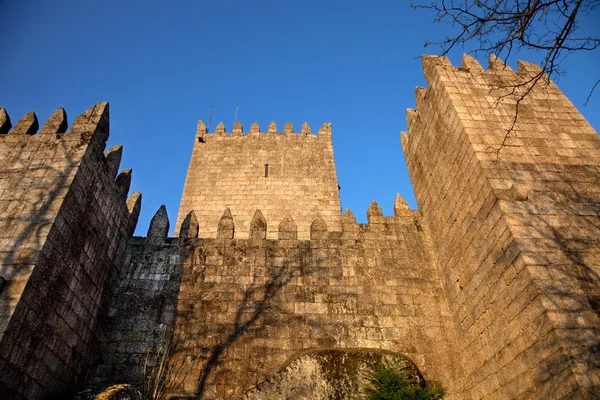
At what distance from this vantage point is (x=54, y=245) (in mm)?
5762

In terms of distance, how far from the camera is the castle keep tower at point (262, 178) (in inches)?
571

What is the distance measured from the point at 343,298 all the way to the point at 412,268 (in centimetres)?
165

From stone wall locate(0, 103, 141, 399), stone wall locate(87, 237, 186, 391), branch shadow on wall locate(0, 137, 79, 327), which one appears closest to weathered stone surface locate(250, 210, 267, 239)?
stone wall locate(87, 237, 186, 391)

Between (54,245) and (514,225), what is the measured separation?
6.77m

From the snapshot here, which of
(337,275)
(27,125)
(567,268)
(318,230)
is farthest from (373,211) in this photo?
(27,125)

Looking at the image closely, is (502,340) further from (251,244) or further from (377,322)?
(251,244)

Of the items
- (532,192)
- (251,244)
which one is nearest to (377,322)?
(251,244)

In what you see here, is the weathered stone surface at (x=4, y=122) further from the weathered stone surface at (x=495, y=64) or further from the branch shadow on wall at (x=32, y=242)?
the weathered stone surface at (x=495, y=64)

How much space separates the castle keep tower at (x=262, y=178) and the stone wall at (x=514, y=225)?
6437 millimetres

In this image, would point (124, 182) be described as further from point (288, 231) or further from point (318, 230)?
point (318, 230)

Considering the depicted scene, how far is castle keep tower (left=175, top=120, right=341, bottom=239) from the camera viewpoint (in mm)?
14500

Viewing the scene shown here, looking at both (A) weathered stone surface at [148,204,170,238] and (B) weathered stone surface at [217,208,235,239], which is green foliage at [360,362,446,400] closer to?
(B) weathered stone surface at [217,208,235,239]

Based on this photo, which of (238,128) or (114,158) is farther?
(238,128)

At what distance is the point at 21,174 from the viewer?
21.3 feet
